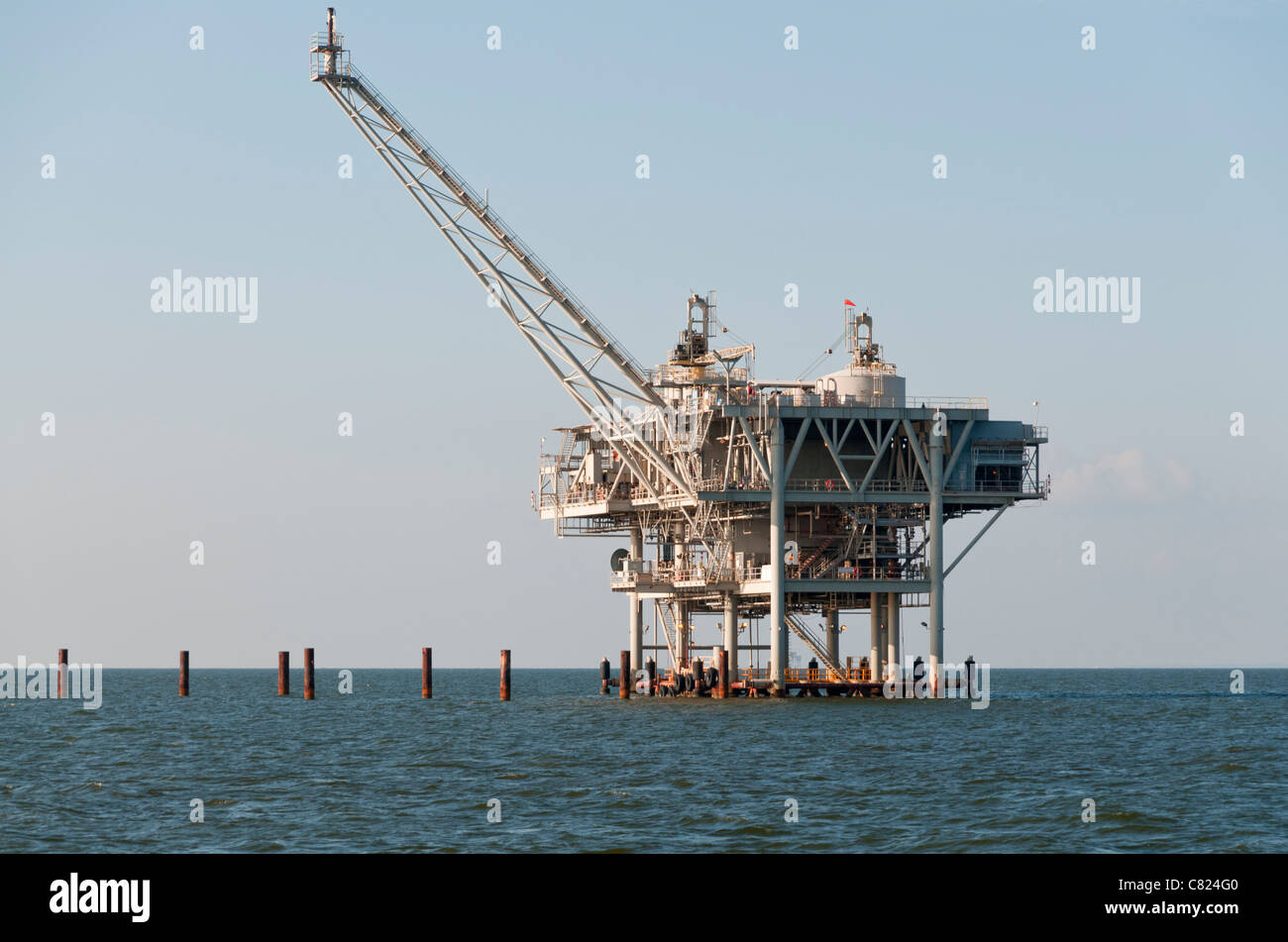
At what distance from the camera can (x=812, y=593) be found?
86.4 m

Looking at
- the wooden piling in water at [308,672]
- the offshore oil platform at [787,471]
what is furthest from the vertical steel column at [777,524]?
the wooden piling in water at [308,672]

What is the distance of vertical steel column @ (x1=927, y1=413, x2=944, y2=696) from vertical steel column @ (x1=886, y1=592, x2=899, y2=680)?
3169mm

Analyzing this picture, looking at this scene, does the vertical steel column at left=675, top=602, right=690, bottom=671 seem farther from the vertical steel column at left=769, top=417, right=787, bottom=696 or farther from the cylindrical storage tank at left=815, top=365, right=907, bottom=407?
the cylindrical storage tank at left=815, top=365, right=907, bottom=407

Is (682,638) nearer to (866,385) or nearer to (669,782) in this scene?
(866,385)

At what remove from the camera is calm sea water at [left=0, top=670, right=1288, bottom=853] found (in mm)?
40062

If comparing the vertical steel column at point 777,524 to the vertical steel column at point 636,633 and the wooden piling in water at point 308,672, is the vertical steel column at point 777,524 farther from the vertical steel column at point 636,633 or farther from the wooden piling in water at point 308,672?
the wooden piling in water at point 308,672

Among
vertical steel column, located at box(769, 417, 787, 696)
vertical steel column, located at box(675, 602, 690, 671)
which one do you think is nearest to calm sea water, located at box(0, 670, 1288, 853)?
vertical steel column, located at box(769, 417, 787, 696)

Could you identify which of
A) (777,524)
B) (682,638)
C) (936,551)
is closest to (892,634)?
(936,551)

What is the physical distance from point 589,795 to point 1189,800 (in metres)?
16.8

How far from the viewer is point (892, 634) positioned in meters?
86.5

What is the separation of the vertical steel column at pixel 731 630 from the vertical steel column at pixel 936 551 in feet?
32.5

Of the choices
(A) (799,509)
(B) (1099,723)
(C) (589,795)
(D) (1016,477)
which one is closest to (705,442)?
(A) (799,509)
